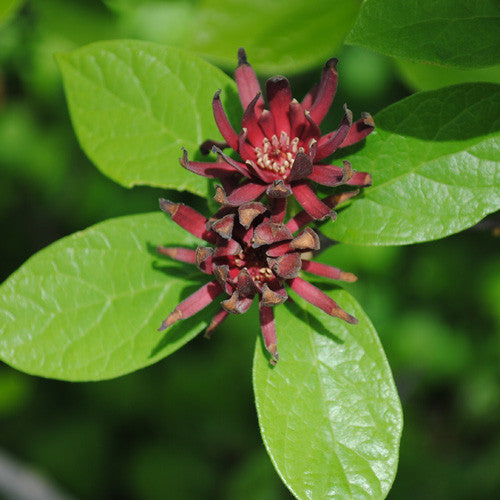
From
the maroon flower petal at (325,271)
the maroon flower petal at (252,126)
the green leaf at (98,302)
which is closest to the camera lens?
the maroon flower petal at (252,126)

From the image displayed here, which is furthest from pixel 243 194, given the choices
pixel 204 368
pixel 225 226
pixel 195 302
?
pixel 204 368

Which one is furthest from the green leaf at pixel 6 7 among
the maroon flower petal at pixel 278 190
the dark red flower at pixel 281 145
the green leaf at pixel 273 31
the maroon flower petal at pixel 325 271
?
the maroon flower petal at pixel 325 271

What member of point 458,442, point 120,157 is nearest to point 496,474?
point 458,442

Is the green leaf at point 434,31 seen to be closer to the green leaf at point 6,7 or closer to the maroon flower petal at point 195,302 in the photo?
the maroon flower petal at point 195,302

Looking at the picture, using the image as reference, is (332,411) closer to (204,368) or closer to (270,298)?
(270,298)

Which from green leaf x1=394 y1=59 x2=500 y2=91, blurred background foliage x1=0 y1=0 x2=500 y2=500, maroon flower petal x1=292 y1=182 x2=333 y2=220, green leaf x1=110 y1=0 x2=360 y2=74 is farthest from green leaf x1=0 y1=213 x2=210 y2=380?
blurred background foliage x1=0 y1=0 x2=500 y2=500

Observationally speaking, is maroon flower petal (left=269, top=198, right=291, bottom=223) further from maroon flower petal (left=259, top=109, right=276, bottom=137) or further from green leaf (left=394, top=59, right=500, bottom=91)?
green leaf (left=394, top=59, right=500, bottom=91)

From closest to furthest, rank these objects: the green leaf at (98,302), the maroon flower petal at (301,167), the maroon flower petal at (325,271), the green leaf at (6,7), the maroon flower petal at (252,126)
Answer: the maroon flower petal at (301,167)
the maroon flower petal at (252,126)
the maroon flower petal at (325,271)
the green leaf at (98,302)
the green leaf at (6,7)

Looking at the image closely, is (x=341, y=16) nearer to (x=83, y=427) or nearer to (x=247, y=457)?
(x=247, y=457)
